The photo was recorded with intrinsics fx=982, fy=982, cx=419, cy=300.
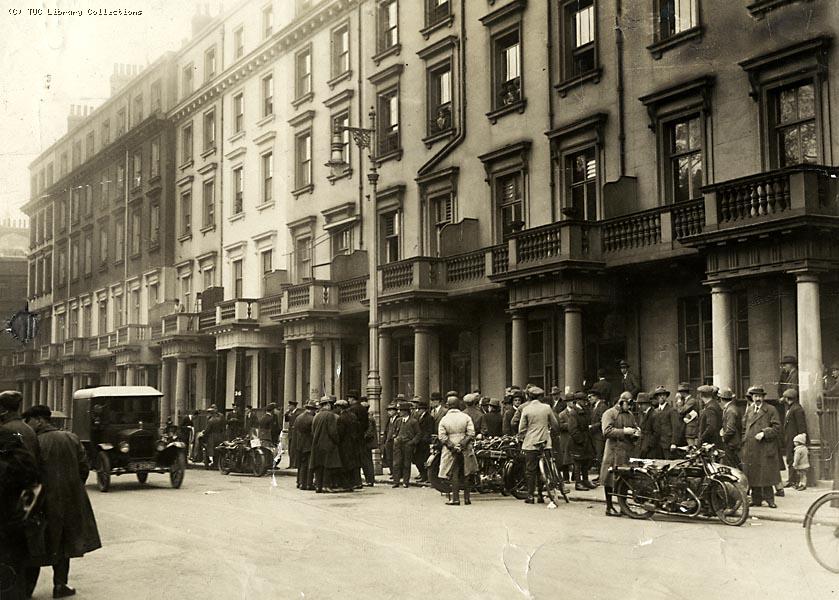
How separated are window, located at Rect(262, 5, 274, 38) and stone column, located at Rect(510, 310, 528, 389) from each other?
21.6 meters

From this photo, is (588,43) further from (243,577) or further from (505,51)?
(243,577)

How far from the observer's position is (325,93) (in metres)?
36.4

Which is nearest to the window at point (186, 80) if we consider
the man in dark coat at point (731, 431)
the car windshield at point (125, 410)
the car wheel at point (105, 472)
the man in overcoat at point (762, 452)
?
the car windshield at point (125, 410)

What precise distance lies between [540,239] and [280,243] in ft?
58.7

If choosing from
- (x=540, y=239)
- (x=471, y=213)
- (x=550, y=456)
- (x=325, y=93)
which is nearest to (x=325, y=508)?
(x=550, y=456)

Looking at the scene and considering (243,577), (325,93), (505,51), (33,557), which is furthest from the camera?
(325,93)

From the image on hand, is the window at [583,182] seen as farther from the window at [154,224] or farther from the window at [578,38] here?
the window at [154,224]

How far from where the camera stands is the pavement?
9312mm

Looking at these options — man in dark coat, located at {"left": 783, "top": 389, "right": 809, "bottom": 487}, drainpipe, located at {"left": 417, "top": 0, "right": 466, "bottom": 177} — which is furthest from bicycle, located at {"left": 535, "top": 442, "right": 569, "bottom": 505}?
drainpipe, located at {"left": 417, "top": 0, "right": 466, "bottom": 177}

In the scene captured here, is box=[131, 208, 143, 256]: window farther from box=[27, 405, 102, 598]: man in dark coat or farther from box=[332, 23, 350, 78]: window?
box=[27, 405, 102, 598]: man in dark coat

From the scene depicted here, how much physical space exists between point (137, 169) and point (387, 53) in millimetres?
24747

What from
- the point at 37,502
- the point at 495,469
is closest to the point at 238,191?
the point at 495,469

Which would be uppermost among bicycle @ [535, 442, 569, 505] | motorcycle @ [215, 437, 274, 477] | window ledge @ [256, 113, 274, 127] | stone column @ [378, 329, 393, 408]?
window ledge @ [256, 113, 274, 127]

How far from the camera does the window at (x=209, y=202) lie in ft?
147
